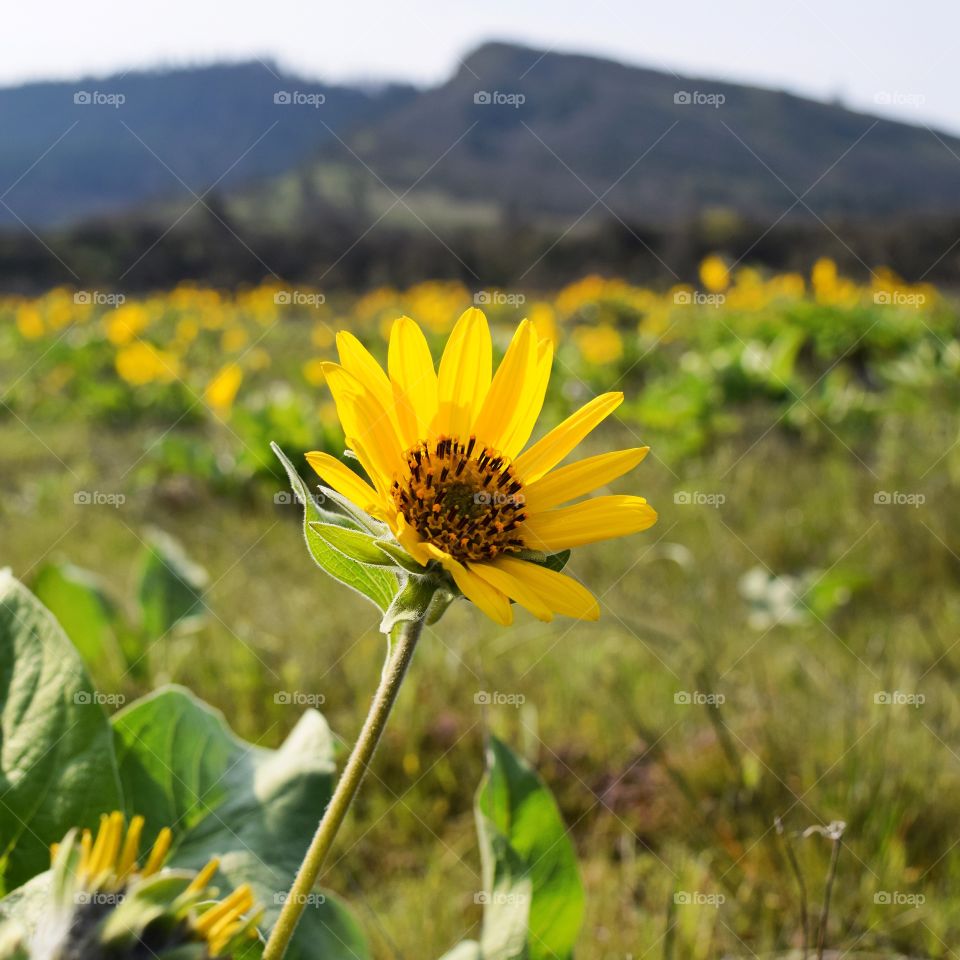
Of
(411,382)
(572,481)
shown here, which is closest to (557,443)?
(572,481)

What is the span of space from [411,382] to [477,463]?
0.36ft

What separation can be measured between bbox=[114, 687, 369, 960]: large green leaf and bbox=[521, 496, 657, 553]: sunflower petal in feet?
1.41

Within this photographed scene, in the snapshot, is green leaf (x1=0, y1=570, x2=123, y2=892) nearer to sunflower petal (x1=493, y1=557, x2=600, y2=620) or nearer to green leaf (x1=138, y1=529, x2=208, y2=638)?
sunflower petal (x1=493, y1=557, x2=600, y2=620)

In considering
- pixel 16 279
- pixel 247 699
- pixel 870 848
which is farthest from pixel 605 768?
pixel 16 279

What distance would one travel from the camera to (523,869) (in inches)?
41.7

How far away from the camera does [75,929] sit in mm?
546

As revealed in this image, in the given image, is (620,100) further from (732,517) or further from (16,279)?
(732,517)

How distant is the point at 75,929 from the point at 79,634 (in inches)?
72.5

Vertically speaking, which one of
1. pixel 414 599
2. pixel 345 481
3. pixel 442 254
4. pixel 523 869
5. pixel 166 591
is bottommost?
pixel 523 869

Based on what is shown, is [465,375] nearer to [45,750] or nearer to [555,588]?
[555,588]

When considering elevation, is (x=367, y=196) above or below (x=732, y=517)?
above

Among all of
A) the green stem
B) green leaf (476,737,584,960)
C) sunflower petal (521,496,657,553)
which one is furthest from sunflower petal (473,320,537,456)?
green leaf (476,737,584,960)

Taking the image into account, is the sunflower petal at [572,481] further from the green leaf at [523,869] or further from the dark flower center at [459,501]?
the green leaf at [523,869]

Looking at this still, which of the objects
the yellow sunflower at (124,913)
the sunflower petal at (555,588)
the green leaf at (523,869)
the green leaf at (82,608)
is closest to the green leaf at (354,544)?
the sunflower petal at (555,588)
